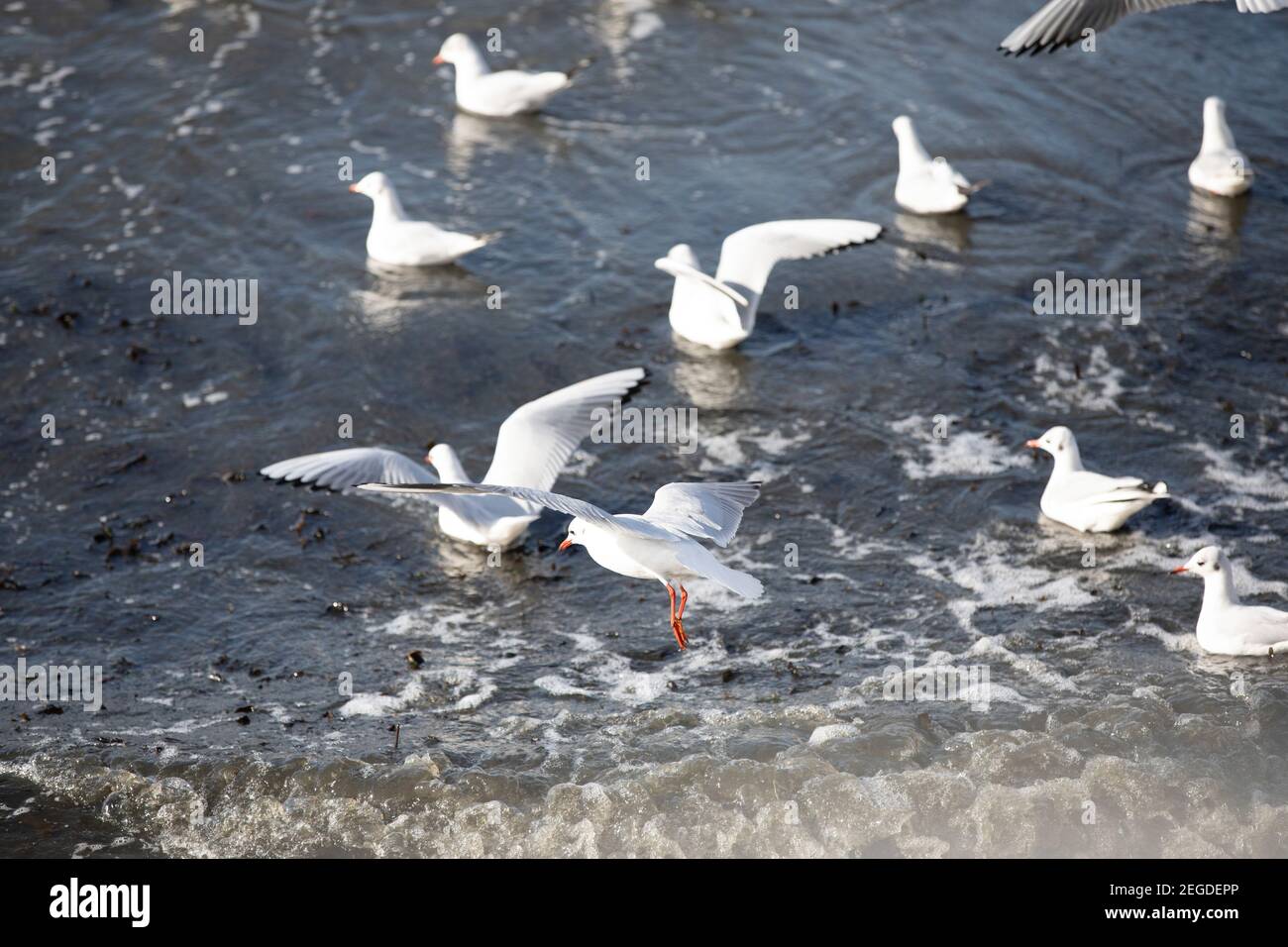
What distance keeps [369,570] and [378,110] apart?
8.23 metres

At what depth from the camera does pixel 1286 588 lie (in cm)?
1005

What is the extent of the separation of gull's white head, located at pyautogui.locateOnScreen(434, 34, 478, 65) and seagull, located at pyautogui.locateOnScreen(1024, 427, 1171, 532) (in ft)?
29.3

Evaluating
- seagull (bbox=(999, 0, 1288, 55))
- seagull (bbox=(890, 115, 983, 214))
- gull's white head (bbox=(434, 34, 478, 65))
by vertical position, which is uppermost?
seagull (bbox=(999, 0, 1288, 55))

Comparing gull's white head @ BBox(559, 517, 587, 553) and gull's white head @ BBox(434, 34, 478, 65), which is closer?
gull's white head @ BBox(559, 517, 587, 553)

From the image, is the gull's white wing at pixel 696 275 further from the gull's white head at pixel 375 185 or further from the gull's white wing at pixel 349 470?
the gull's white head at pixel 375 185

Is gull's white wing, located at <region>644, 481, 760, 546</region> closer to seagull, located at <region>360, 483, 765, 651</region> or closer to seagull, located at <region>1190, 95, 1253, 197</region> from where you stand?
seagull, located at <region>360, 483, 765, 651</region>

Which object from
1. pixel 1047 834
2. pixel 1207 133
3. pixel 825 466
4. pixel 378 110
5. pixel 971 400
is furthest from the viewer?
pixel 378 110

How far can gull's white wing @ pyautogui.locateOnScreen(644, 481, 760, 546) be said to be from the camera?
9031 millimetres

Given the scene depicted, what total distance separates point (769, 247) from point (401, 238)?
3.54 metres

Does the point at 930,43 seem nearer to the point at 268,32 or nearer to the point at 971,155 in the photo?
the point at 971,155

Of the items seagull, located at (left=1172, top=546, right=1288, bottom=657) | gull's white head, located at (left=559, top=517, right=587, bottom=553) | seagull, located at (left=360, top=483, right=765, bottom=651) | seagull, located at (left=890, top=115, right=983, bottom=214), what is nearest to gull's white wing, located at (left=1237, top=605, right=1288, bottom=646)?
seagull, located at (left=1172, top=546, right=1288, bottom=657)

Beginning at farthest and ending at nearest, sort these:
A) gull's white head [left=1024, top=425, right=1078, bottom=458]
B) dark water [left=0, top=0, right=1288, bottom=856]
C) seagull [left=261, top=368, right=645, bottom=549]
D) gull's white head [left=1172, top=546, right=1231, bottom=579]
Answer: gull's white head [left=1024, top=425, right=1078, bottom=458], seagull [left=261, top=368, right=645, bottom=549], gull's white head [left=1172, top=546, right=1231, bottom=579], dark water [left=0, top=0, right=1288, bottom=856]

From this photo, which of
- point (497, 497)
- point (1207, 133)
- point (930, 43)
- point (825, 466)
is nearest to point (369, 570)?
point (497, 497)

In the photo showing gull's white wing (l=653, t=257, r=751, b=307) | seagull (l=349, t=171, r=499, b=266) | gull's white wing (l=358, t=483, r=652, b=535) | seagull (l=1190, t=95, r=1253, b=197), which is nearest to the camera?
gull's white wing (l=358, t=483, r=652, b=535)
